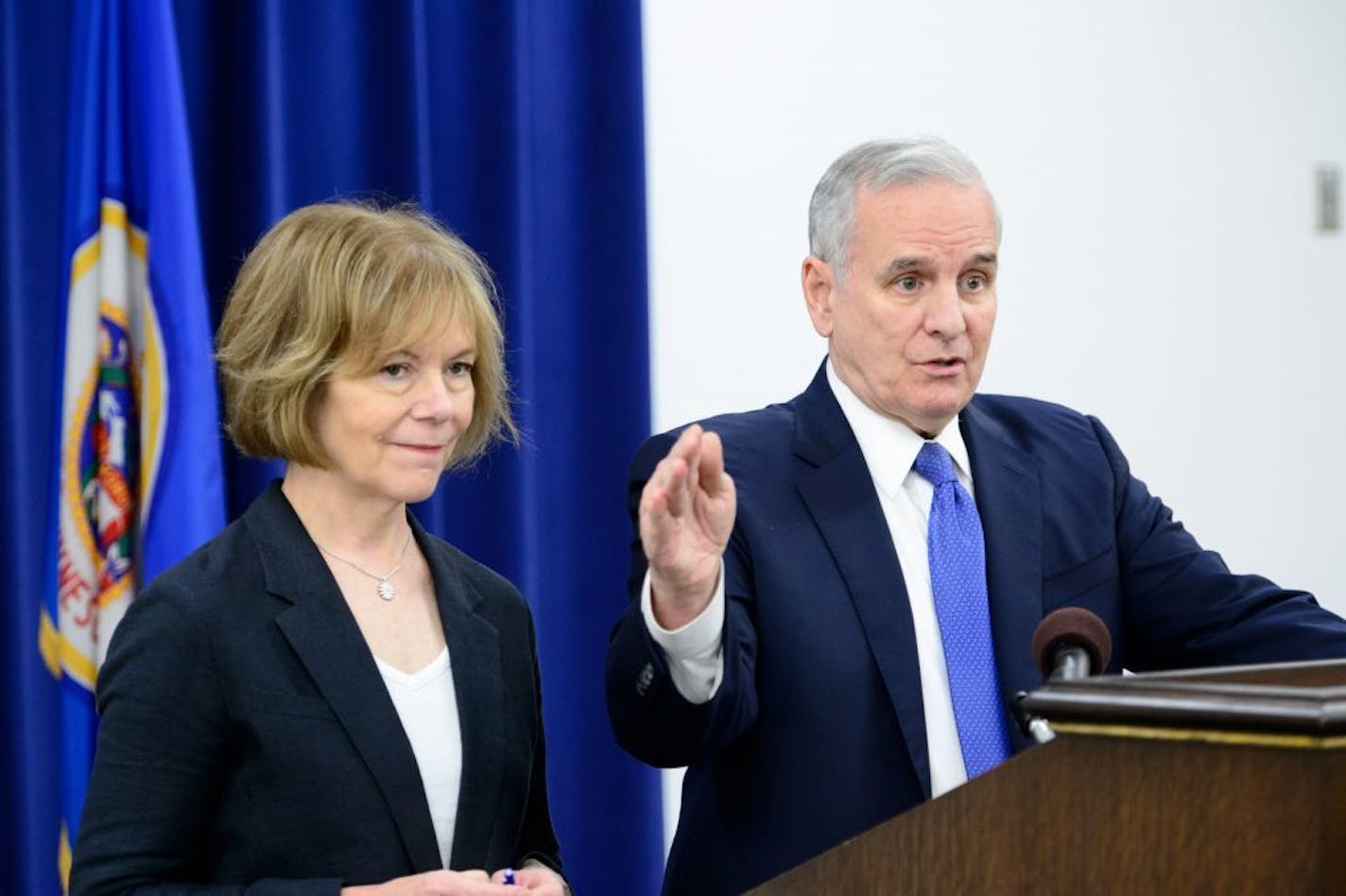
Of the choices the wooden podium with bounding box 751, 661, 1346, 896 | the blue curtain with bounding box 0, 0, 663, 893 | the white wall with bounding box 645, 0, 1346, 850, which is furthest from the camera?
the white wall with bounding box 645, 0, 1346, 850

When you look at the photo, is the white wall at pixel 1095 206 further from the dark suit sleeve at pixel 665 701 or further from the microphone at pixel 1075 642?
the microphone at pixel 1075 642

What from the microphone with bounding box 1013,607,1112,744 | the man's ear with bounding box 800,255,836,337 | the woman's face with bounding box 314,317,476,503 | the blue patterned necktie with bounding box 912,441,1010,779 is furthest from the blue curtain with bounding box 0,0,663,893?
the microphone with bounding box 1013,607,1112,744

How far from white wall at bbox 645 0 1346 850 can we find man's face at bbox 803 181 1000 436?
1.87 metres

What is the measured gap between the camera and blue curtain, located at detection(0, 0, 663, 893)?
3.21 metres

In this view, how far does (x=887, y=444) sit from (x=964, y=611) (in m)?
0.25

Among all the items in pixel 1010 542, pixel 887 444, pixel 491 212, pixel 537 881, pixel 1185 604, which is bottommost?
pixel 537 881

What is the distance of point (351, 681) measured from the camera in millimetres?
1822

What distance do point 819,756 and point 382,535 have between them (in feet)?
1.94

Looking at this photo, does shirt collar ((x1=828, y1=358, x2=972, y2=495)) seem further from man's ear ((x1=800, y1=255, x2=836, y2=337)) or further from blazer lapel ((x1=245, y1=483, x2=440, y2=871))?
blazer lapel ((x1=245, y1=483, x2=440, y2=871))

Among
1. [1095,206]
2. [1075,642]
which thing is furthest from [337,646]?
[1095,206]

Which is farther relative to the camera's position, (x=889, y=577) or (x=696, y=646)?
(x=889, y=577)

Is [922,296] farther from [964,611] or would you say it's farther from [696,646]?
[696,646]

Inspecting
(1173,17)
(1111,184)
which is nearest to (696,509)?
(1111,184)

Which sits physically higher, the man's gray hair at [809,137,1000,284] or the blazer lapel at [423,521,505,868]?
the man's gray hair at [809,137,1000,284]
